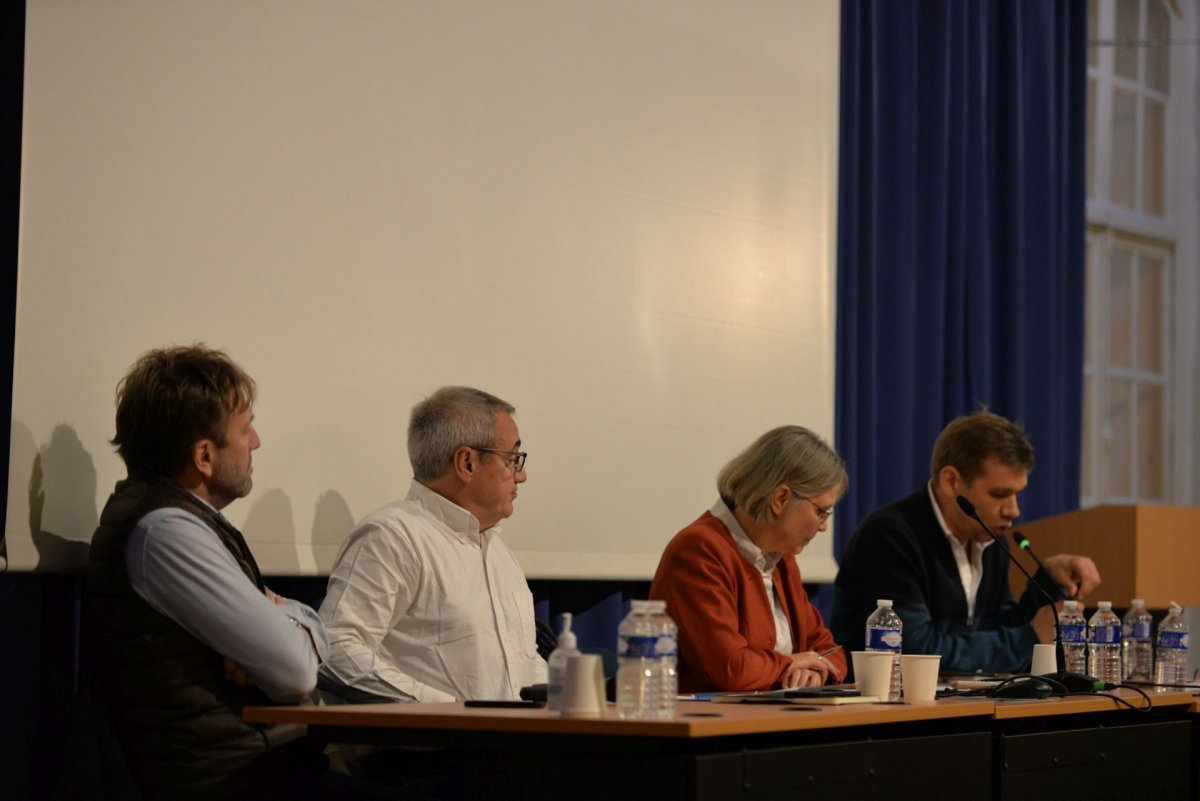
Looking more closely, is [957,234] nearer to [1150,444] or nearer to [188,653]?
[1150,444]

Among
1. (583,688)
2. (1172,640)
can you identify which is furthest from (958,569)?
(583,688)

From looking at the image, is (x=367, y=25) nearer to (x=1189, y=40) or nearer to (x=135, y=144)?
(x=135, y=144)

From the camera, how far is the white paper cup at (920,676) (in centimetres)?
285

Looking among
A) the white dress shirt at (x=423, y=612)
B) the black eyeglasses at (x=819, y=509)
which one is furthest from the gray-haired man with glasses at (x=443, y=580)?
the black eyeglasses at (x=819, y=509)

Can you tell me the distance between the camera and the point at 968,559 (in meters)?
4.22

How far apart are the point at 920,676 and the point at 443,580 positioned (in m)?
1.01

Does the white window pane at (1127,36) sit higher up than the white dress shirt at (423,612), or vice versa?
the white window pane at (1127,36)

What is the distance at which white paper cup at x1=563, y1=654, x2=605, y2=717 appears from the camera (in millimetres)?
2264

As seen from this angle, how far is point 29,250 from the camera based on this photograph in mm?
2977

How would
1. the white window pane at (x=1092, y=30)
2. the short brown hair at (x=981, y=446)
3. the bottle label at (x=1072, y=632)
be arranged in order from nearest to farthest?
the bottle label at (x=1072, y=632), the short brown hair at (x=981, y=446), the white window pane at (x=1092, y=30)

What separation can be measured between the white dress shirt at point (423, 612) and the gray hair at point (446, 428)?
6 cm

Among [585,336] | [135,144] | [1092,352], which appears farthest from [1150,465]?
[135,144]

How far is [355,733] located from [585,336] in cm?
193

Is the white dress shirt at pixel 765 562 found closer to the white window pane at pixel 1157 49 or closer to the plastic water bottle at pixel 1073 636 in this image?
the plastic water bottle at pixel 1073 636
